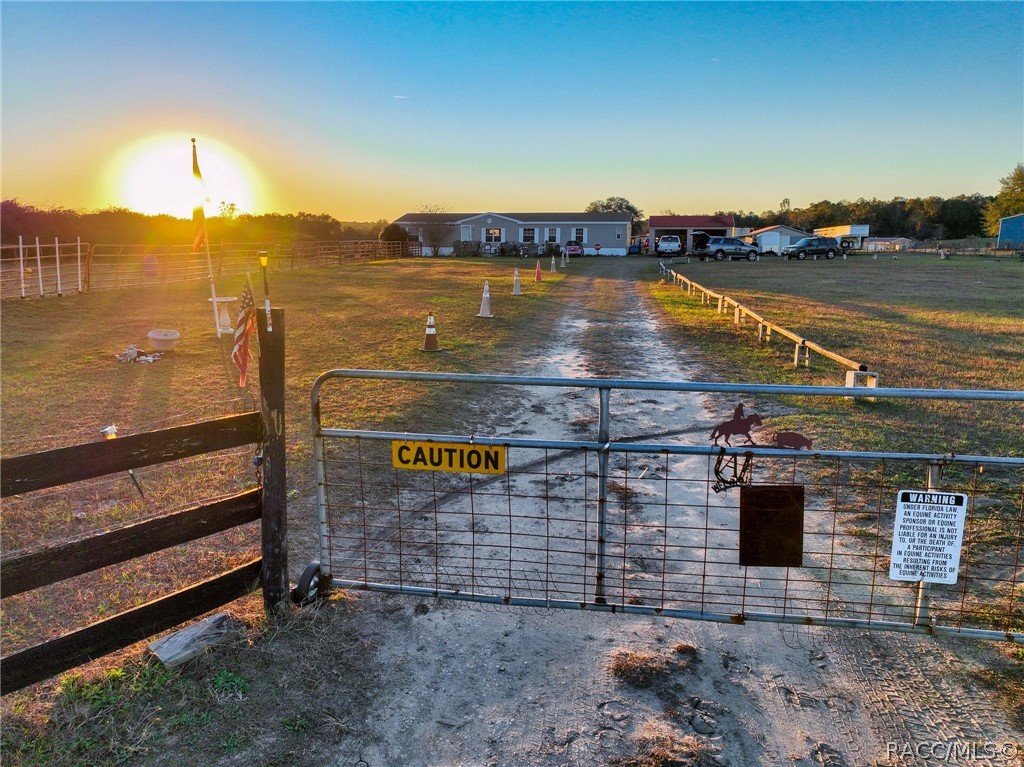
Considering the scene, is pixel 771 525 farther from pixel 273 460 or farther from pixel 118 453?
pixel 118 453

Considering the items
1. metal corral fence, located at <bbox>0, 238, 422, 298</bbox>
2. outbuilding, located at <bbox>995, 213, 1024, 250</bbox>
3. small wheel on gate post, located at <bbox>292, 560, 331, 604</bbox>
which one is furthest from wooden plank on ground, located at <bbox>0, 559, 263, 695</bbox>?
outbuilding, located at <bbox>995, 213, 1024, 250</bbox>

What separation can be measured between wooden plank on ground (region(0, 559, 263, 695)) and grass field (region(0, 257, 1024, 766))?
140 millimetres

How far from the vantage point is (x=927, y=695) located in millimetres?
2936

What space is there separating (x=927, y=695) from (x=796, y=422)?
14.7 feet

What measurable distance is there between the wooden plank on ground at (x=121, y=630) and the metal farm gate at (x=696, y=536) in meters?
0.45

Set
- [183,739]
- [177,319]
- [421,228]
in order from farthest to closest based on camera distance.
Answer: [421,228], [177,319], [183,739]

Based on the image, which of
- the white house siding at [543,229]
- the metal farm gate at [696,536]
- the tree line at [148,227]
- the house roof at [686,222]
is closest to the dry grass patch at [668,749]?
the metal farm gate at [696,536]

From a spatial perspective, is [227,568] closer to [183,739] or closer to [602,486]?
[183,739]

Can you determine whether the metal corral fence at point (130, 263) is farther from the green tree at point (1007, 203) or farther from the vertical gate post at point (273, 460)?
the green tree at point (1007, 203)

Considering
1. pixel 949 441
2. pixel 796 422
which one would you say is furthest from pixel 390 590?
pixel 949 441

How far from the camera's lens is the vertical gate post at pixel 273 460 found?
340cm

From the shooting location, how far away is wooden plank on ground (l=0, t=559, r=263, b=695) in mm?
2746

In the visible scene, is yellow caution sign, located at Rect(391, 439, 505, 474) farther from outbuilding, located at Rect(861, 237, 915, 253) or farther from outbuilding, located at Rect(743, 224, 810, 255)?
outbuilding, located at Rect(861, 237, 915, 253)

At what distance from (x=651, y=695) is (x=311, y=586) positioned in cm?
193
